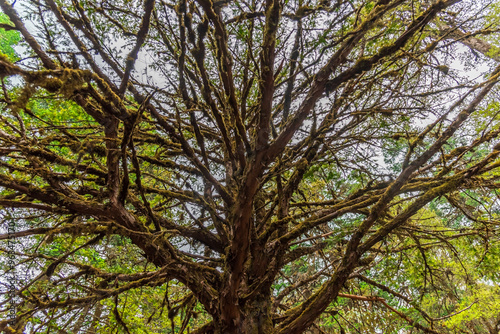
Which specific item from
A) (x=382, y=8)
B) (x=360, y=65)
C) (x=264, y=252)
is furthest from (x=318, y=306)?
(x=382, y=8)

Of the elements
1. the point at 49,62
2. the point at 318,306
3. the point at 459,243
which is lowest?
the point at 318,306

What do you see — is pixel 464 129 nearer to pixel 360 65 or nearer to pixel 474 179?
pixel 474 179

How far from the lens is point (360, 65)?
2.38 metres

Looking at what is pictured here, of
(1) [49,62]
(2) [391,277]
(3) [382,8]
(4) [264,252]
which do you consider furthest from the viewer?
(4) [264,252]

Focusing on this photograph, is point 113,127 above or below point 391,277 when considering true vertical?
above

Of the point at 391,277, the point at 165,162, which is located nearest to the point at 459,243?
the point at 391,277

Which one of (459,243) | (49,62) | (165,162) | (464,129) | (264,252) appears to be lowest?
(459,243)

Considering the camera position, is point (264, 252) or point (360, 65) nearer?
point (360, 65)

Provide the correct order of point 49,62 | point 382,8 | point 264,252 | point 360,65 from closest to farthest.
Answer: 1. point 49,62
2. point 382,8
3. point 360,65
4. point 264,252

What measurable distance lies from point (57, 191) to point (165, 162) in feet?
5.14

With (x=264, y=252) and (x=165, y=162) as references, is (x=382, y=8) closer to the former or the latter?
(x=264, y=252)

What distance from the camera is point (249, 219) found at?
248 cm

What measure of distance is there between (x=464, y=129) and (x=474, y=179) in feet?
4.27

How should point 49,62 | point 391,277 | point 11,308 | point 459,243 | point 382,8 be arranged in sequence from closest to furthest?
point 49,62
point 382,8
point 11,308
point 391,277
point 459,243
